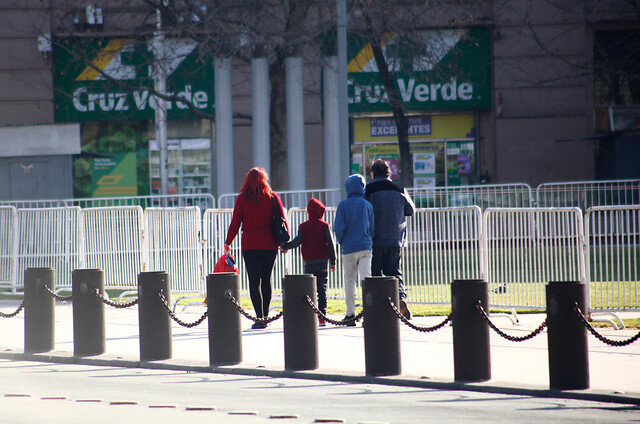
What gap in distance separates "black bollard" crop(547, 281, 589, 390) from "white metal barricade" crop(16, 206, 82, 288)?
32.3ft

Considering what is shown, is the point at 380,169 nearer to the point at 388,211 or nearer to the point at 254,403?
the point at 388,211

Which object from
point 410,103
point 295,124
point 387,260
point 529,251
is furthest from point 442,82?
point 387,260

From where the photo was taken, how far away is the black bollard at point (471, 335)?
7730 mm

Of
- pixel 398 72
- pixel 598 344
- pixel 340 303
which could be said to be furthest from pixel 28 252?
pixel 398 72

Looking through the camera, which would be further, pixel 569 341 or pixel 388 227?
pixel 388 227

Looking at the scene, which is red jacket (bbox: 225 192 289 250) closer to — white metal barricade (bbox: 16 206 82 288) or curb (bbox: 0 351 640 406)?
curb (bbox: 0 351 640 406)

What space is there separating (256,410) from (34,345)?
420cm

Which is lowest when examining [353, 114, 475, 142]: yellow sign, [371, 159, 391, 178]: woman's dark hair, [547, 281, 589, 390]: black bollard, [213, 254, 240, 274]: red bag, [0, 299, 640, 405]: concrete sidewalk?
[0, 299, 640, 405]: concrete sidewalk

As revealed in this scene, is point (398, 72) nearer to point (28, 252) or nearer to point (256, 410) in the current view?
point (28, 252)

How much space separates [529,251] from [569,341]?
16.8ft

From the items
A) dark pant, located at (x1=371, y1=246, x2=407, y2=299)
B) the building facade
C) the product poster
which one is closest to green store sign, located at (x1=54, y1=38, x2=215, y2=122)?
the building facade

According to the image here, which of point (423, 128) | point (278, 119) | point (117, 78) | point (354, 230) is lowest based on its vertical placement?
point (354, 230)

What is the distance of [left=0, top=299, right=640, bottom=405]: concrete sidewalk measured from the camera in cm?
766

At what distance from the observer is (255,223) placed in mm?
11055
